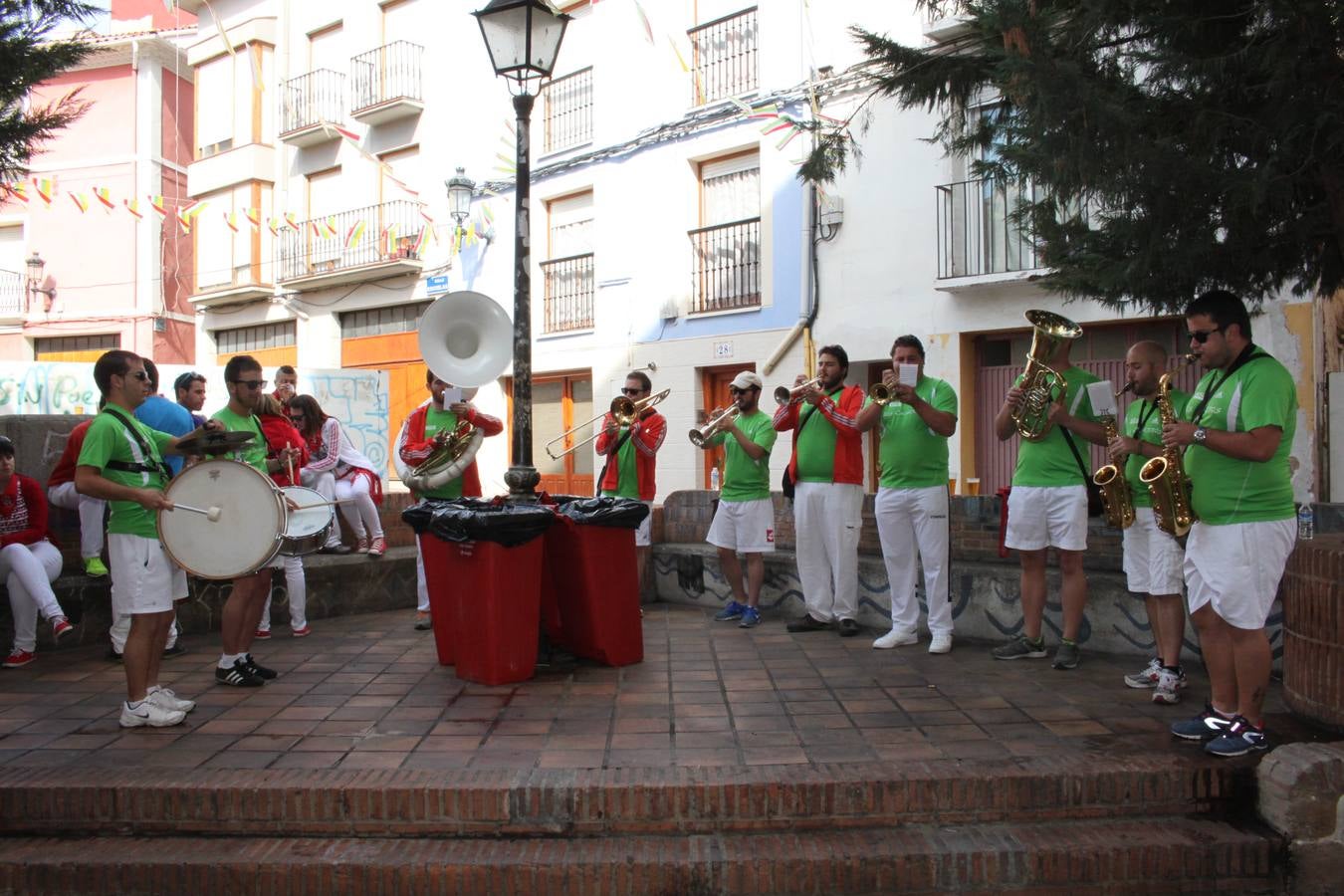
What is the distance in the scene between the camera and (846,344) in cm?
1427

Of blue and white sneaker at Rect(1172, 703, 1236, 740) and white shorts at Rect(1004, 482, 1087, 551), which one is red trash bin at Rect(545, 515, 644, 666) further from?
blue and white sneaker at Rect(1172, 703, 1236, 740)

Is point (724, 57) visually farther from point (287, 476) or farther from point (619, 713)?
point (619, 713)

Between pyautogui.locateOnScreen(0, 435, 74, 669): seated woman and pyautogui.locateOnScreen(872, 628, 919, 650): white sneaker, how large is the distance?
16.3 feet

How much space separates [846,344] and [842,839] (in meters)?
11.0

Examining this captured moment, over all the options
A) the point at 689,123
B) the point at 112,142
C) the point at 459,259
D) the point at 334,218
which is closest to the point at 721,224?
the point at 689,123

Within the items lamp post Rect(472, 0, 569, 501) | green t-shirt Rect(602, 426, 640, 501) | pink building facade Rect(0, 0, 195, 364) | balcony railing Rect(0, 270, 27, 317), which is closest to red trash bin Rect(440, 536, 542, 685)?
lamp post Rect(472, 0, 569, 501)

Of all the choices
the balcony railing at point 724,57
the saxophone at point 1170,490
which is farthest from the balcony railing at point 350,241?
the saxophone at point 1170,490

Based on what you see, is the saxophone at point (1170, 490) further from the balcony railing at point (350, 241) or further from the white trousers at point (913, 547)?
the balcony railing at point (350, 241)

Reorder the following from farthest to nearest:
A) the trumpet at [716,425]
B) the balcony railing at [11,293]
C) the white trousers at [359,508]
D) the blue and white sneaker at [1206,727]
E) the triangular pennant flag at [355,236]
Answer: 1. the balcony railing at [11,293]
2. the triangular pennant flag at [355,236]
3. the white trousers at [359,508]
4. the trumpet at [716,425]
5. the blue and white sneaker at [1206,727]

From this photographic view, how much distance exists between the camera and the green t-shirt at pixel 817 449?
689 cm

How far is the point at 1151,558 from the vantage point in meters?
5.19

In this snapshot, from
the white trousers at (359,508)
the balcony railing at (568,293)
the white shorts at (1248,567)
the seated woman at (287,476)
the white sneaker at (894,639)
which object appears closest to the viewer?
the white shorts at (1248,567)

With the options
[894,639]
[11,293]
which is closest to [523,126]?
[894,639]

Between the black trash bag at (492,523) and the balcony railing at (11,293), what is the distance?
25634 mm
